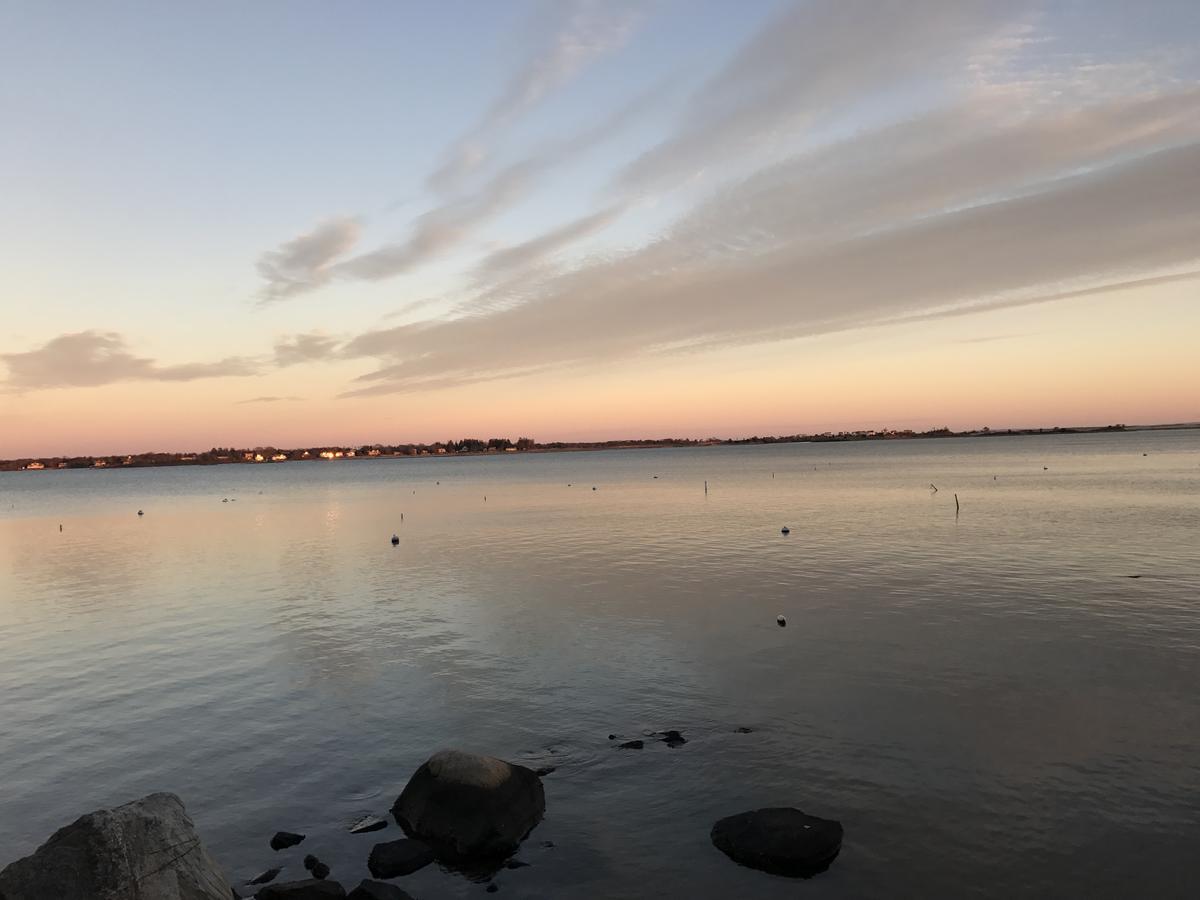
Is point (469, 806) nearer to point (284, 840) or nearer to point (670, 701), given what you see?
point (284, 840)

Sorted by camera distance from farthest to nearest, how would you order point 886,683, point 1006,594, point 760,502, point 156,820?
point 760,502 < point 1006,594 < point 886,683 < point 156,820

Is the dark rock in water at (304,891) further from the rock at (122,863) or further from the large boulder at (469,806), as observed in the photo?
the large boulder at (469,806)

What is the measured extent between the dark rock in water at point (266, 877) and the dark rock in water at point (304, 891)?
3.17 ft

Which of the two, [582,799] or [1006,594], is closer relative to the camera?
[582,799]

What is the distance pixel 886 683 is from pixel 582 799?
40.9 ft

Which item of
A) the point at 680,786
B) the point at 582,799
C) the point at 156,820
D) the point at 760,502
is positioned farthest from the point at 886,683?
the point at 760,502

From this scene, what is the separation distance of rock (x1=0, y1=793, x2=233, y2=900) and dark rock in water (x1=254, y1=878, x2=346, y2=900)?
0.73 meters

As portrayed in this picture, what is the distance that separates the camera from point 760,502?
97.5m

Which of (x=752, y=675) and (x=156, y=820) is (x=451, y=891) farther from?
(x=752, y=675)

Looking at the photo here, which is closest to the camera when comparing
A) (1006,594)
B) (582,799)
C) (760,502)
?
(582,799)

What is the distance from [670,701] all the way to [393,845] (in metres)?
10.7

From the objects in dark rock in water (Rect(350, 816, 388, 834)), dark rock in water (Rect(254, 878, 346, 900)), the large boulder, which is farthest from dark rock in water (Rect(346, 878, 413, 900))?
dark rock in water (Rect(350, 816, 388, 834))

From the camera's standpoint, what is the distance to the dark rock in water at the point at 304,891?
43.1 feet

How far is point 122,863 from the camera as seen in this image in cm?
1175
